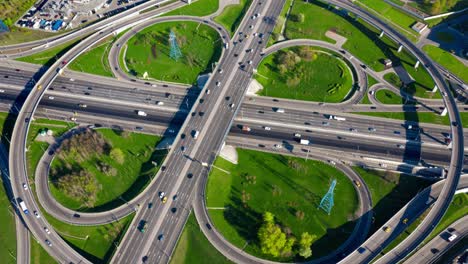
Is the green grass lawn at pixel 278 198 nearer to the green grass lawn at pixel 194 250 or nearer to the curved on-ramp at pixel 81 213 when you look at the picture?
the green grass lawn at pixel 194 250

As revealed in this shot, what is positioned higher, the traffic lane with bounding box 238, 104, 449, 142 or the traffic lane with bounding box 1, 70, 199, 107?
the traffic lane with bounding box 238, 104, 449, 142

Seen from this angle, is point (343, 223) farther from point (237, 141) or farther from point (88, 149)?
point (88, 149)

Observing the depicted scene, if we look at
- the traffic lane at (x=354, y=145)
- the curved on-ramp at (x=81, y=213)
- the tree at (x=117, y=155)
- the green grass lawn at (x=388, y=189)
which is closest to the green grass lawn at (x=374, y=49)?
the traffic lane at (x=354, y=145)

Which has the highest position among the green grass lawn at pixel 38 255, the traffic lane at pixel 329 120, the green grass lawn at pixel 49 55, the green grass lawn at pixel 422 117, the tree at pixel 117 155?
the green grass lawn at pixel 422 117

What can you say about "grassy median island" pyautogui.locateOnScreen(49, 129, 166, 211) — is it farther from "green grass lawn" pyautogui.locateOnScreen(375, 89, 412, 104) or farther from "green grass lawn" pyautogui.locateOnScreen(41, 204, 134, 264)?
"green grass lawn" pyautogui.locateOnScreen(375, 89, 412, 104)

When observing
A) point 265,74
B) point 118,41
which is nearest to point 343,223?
point 265,74

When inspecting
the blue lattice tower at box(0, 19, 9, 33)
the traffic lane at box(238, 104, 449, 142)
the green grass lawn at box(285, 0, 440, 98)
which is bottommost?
the blue lattice tower at box(0, 19, 9, 33)

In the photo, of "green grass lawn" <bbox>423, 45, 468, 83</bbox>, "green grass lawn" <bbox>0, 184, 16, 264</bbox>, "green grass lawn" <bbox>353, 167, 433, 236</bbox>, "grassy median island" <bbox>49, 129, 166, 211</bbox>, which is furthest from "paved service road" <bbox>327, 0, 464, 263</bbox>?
"green grass lawn" <bbox>0, 184, 16, 264</bbox>
